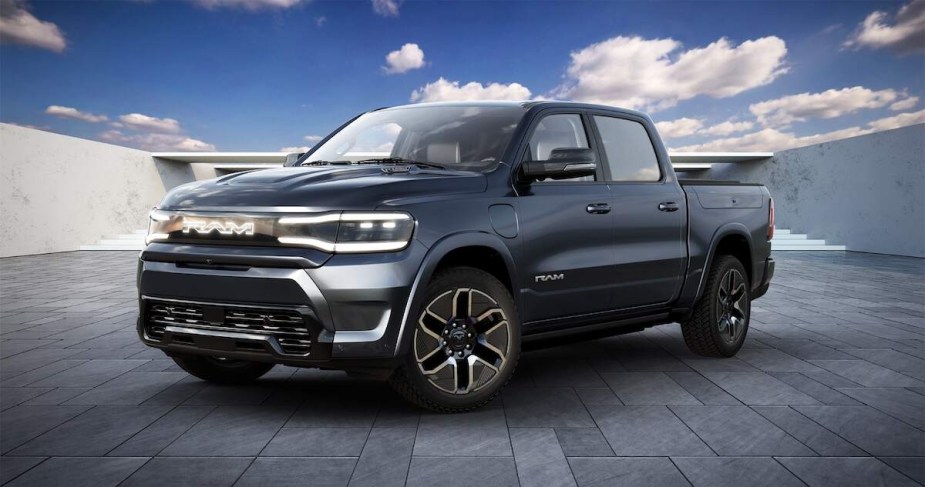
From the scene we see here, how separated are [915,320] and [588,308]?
4.95m

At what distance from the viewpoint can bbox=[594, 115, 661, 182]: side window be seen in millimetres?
5488

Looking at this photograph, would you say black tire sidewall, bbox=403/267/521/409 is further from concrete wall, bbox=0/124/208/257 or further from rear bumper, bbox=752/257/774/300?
concrete wall, bbox=0/124/208/257

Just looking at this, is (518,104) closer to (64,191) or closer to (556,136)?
(556,136)

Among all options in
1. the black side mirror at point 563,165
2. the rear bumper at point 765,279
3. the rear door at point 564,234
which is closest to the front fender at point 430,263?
the rear door at point 564,234

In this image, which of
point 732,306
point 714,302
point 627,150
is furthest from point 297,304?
point 732,306

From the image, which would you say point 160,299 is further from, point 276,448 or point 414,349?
point 414,349

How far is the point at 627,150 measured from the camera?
18.6 ft

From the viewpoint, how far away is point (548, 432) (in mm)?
4059

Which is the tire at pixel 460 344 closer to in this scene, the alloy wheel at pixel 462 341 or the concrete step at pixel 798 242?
the alloy wheel at pixel 462 341

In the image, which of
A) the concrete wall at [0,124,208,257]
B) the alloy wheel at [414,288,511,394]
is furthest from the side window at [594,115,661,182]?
the concrete wall at [0,124,208,257]

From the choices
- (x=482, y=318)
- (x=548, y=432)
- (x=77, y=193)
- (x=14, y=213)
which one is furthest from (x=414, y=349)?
(x=77, y=193)

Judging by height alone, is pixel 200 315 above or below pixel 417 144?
below

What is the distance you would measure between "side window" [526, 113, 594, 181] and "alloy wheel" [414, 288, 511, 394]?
1.07m

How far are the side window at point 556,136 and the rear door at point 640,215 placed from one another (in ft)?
0.54
